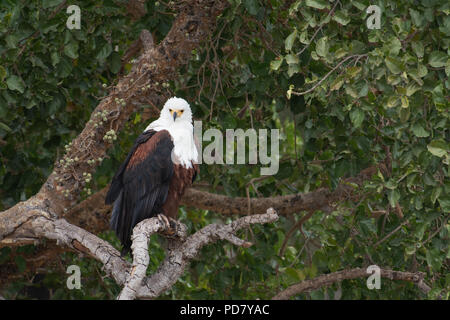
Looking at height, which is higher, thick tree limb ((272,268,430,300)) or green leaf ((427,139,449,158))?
green leaf ((427,139,449,158))

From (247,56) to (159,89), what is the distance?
38.8 inches

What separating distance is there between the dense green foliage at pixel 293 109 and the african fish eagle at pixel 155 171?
0.30m

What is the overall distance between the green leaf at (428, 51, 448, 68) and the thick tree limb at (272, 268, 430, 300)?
150 cm

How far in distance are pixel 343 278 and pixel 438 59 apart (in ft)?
6.12

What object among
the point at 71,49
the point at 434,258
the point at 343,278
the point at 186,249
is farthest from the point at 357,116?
the point at 71,49

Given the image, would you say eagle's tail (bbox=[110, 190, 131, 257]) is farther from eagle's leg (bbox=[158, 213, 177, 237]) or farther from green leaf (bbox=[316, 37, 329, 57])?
green leaf (bbox=[316, 37, 329, 57])

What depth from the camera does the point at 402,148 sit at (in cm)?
385

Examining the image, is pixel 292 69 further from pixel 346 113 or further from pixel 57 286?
pixel 57 286

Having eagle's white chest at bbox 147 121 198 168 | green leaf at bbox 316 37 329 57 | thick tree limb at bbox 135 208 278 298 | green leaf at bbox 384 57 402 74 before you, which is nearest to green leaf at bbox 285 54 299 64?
green leaf at bbox 316 37 329 57

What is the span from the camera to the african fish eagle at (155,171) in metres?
4.31

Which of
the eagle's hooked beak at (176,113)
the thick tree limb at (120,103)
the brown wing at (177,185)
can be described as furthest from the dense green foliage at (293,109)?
the brown wing at (177,185)

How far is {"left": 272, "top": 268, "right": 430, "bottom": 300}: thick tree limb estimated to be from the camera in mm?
4418

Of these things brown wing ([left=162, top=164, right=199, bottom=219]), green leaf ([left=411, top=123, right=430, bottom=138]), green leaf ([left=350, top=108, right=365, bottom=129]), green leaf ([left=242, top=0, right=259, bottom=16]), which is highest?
green leaf ([left=242, top=0, right=259, bottom=16])

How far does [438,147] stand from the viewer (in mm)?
3354
